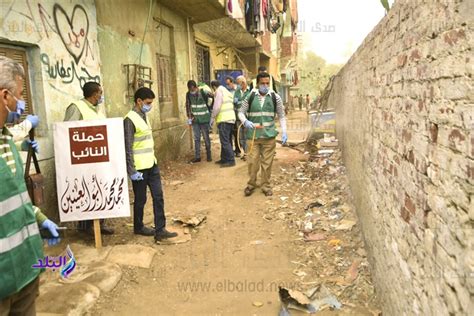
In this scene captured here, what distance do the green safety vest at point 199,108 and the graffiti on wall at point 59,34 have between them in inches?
117

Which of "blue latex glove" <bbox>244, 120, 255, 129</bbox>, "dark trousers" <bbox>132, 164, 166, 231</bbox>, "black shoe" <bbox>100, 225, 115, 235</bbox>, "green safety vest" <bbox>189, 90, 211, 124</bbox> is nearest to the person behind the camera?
"dark trousers" <bbox>132, 164, 166, 231</bbox>

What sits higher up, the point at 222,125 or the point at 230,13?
the point at 230,13

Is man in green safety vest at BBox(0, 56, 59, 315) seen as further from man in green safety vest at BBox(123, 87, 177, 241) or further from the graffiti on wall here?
the graffiti on wall

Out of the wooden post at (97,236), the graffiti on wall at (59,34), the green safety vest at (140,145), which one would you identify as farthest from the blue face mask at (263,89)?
the wooden post at (97,236)

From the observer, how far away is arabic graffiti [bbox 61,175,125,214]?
4.05 metres

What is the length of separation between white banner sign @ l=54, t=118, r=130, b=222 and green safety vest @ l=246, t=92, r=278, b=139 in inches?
96.9

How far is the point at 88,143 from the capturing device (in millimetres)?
Result: 4004

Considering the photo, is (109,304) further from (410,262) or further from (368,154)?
(368,154)

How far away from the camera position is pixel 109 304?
3.30 m

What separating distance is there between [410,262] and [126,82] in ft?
19.1

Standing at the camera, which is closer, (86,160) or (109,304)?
(109,304)

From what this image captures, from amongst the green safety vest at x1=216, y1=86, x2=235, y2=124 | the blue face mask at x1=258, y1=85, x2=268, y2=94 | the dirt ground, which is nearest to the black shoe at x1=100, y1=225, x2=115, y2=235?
the dirt ground

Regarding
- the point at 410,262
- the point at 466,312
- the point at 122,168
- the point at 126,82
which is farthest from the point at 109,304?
the point at 126,82

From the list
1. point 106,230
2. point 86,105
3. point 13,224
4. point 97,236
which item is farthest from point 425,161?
point 106,230
